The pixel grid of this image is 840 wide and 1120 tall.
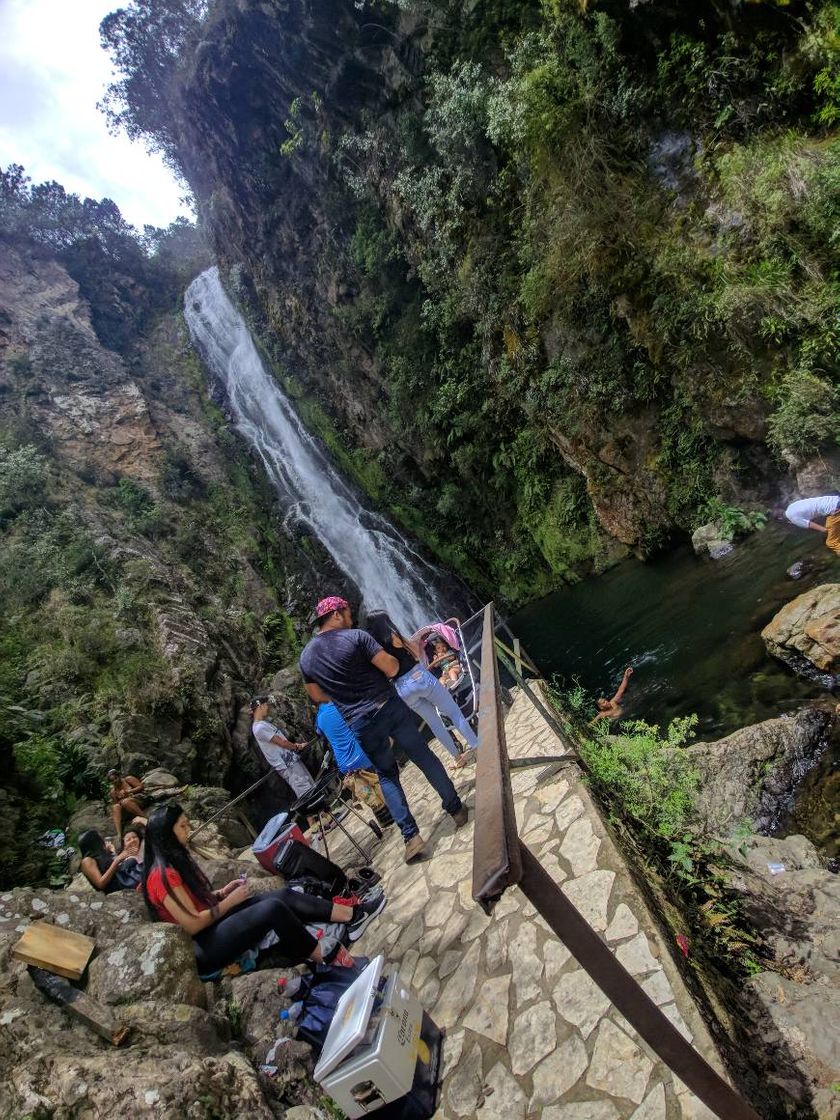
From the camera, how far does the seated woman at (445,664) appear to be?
20.3 feet

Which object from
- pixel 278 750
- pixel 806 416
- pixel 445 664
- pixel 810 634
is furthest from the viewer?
pixel 806 416

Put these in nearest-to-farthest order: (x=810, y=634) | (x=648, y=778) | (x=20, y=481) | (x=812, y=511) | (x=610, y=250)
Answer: (x=648, y=778) → (x=810, y=634) → (x=812, y=511) → (x=610, y=250) → (x=20, y=481)

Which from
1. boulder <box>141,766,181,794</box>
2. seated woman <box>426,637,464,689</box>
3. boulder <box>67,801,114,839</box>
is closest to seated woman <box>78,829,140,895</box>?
boulder <box>67,801,114,839</box>

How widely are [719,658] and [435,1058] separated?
616 centimetres

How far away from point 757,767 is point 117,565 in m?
13.9

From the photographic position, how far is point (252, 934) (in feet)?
10.9

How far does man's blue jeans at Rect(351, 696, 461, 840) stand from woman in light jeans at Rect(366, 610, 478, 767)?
0.38m

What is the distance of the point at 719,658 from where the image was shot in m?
7.34

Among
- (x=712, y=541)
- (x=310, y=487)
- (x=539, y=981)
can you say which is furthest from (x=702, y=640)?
(x=310, y=487)

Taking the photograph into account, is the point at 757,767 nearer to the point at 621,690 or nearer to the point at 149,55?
the point at 621,690

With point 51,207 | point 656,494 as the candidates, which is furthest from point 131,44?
point 656,494

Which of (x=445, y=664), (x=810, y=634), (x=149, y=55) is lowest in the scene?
(x=810, y=634)

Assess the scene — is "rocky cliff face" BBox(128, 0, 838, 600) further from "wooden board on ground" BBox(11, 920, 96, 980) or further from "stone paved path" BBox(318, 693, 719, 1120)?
"wooden board on ground" BBox(11, 920, 96, 980)

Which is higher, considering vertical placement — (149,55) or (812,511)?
(149,55)
